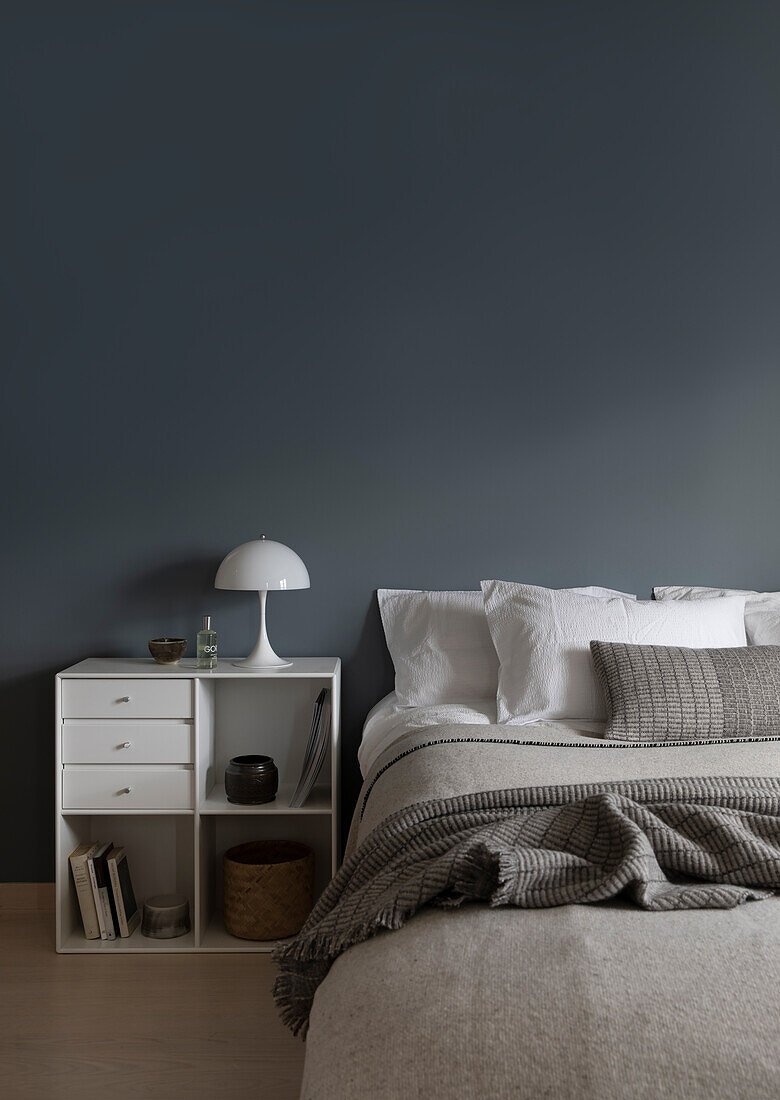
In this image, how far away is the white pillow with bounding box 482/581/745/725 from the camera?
265 centimetres

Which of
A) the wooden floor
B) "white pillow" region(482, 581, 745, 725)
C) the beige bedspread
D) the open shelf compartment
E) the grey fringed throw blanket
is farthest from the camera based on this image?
the open shelf compartment

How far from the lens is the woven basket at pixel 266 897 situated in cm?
275

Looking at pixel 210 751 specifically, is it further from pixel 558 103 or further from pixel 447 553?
pixel 558 103

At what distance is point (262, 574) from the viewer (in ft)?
9.16

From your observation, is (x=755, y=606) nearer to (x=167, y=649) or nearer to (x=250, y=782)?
(x=250, y=782)

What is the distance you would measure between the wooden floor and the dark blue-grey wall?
59 cm

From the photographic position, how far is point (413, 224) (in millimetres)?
3086

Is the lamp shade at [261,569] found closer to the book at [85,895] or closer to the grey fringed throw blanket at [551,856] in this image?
the book at [85,895]

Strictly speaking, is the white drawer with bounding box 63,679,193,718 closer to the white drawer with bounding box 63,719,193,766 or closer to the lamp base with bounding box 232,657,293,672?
the white drawer with bounding box 63,719,193,766

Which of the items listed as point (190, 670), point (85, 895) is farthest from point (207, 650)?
point (85, 895)

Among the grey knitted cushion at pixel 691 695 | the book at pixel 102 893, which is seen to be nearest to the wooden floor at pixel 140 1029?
the book at pixel 102 893

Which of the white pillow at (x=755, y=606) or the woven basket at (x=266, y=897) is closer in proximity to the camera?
the woven basket at (x=266, y=897)

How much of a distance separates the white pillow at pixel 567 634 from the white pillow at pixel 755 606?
0.05m

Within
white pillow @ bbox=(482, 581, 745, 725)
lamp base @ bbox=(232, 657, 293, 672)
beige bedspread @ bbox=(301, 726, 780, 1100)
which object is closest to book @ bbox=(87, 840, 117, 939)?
lamp base @ bbox=(232, 657, 293, 672)
